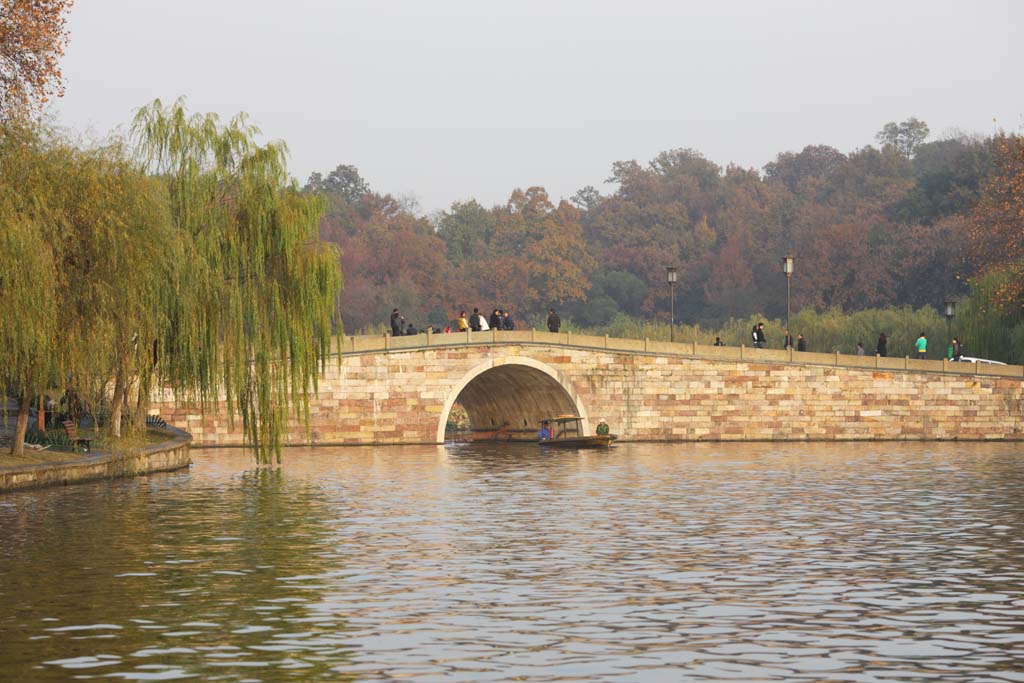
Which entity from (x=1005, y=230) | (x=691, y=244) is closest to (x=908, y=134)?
(x=691, y=244)

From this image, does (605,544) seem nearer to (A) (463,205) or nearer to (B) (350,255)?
(B) (350,255)

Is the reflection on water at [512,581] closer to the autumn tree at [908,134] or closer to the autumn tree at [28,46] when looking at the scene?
the autumn tree at [28,46]

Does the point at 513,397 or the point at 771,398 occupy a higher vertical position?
the point at 513,397

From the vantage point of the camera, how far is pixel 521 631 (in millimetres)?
14062

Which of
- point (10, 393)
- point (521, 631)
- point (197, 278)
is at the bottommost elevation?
point (521, 631)

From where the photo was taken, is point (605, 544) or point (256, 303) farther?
point (256, 303)

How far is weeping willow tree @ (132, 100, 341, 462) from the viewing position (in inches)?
1211

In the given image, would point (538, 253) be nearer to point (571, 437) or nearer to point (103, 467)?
point (571, 437)

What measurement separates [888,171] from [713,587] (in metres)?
87.0

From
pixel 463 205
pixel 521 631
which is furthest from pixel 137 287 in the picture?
pixel 463 205

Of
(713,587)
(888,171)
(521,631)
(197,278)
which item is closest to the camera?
(521,631)

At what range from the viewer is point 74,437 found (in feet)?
103

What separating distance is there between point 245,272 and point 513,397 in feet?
75.4

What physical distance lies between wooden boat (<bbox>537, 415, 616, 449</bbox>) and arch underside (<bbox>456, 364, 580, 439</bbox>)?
405 mm
